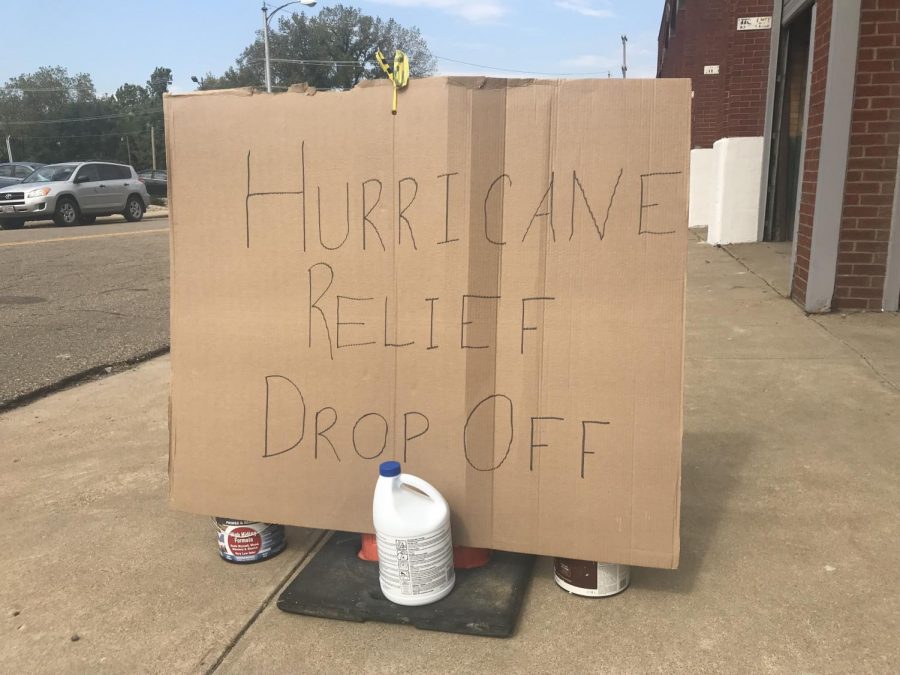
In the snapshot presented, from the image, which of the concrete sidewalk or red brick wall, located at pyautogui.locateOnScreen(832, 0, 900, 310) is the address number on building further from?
the concrete sidewalk

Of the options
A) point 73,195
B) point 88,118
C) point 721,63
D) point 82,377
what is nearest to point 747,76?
point 721,63

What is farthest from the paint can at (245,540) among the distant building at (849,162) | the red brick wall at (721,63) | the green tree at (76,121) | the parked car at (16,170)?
the green tree at (76,121)

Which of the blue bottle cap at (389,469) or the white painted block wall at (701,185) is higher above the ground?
the white painted block wall at (701,185)

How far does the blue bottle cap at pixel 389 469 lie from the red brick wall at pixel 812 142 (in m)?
4.87

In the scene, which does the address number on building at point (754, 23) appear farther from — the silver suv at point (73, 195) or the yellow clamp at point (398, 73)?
the silver suv at point (73, 195)

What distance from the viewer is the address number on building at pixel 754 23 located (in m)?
11.0

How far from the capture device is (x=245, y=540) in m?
2.60

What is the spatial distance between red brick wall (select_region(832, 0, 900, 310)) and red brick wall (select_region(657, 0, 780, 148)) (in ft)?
17.8

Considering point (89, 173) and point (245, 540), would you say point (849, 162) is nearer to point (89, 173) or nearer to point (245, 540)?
point (245, 540)

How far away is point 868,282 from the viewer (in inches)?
234

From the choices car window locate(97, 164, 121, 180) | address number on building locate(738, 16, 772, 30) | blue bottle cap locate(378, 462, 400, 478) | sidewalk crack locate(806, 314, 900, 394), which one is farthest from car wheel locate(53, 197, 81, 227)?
blue bottle cap locate(378, 462, 400, 478)

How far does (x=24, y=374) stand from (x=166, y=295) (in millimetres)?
3330

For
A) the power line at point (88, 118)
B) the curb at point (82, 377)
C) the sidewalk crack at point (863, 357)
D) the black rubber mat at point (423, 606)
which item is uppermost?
the power line at point (88, 118)

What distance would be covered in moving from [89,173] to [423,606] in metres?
18.4
